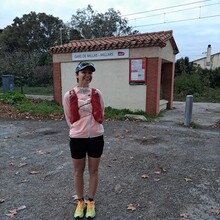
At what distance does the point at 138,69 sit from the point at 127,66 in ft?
1.73

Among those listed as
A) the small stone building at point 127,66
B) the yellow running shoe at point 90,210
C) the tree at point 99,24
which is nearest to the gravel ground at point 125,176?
the yellow running shoe at point 90,210

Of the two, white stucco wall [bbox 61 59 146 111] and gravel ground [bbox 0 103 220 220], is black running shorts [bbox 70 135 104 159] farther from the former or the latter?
white stucco wall [bbox 61 59 146 111]

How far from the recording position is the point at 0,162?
4746 mm

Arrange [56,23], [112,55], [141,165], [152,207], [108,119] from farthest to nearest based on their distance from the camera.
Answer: [56,23] < [112,55] < [108,119] < [141,165] < [152,207]

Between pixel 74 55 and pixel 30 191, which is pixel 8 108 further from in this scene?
pixel 30 191

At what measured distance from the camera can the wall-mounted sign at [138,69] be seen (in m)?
9.50

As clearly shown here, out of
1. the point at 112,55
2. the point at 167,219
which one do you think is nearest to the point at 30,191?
the point at 167,219

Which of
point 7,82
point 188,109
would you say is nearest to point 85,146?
point 188,109

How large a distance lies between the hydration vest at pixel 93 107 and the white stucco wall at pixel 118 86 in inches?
276

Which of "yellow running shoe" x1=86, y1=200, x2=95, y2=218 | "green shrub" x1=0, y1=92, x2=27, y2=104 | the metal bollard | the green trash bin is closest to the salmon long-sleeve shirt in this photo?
"yellow running shoe" x1=86, y1=200, x2=95, y2=218

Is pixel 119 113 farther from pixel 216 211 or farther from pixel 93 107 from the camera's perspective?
pixel 93 107

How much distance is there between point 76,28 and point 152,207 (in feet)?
116

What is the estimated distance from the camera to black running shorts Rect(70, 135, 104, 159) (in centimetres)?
277

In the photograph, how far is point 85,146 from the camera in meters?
2.80
